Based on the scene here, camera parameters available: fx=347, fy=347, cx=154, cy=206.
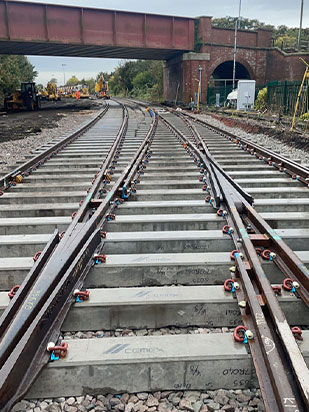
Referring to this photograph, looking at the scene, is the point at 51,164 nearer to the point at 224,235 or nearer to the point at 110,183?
the point at 110,183

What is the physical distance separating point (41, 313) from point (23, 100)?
31591 millimetres

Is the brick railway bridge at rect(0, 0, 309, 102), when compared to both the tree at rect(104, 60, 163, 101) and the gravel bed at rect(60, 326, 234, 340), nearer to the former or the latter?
the tree at rect(104, 60, 163, 101)

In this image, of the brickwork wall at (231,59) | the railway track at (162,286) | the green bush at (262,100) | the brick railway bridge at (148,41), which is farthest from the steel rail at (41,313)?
the brickwork wall at (231,59)

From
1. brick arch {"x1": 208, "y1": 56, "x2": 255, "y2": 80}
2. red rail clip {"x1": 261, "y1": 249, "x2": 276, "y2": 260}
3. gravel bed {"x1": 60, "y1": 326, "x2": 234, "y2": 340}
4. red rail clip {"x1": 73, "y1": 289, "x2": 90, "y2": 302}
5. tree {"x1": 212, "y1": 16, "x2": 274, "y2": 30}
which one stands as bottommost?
gravel bed {"x1": 60, "y1": 326, "x2": 234, "y2": 340}

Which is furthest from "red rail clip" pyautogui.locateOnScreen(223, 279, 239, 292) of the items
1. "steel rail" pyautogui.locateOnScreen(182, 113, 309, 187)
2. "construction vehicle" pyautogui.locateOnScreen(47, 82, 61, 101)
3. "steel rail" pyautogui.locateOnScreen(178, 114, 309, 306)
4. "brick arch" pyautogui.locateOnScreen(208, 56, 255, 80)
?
"construction vehicle" pyautogui.locateOnScreen(47, 82, 61, 101)

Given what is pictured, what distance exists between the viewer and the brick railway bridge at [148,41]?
25.6 meters

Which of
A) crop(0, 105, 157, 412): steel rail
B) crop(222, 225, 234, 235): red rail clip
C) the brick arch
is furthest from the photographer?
the brick arch

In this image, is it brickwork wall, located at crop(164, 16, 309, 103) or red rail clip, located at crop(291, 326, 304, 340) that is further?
brickwork wall, located at crop(164, 16, 309, 103)

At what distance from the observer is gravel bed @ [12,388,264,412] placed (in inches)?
72.6

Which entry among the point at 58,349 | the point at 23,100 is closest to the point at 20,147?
the point at 58,349

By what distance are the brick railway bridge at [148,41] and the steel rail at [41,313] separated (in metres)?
27.2

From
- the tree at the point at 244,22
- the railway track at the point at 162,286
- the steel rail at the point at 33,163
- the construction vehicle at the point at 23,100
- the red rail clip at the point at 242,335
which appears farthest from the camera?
the tree at the point at 244,22

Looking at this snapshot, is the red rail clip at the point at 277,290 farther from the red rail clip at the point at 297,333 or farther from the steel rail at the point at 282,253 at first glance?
the red rail clip at the point at 297,333

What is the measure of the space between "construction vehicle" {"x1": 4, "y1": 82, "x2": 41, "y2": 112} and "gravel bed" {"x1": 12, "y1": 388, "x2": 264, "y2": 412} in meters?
30.5
